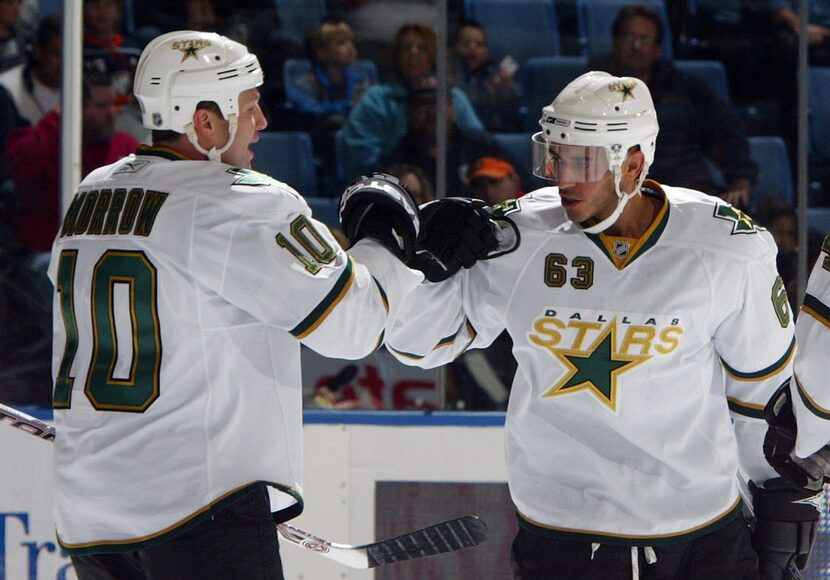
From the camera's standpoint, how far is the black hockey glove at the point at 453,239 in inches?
84.7

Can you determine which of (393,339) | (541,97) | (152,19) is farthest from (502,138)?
(393,339)

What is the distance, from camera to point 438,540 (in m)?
2.34

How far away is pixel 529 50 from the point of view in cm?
392

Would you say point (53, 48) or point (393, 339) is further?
point (53, 48)

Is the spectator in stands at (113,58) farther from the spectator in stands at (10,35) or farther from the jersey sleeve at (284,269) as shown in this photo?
the jersey sleeve at (284,269)

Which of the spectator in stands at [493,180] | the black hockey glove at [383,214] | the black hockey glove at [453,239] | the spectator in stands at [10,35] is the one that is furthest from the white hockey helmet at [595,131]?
the spectator in stands at [10,35]

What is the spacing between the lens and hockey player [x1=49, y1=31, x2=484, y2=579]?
→ 1.85 meters

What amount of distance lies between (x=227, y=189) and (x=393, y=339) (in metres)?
0.52

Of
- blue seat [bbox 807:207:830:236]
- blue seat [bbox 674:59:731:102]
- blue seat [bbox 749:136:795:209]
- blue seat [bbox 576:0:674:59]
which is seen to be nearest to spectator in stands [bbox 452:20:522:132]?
blue seat [bbox 576:0:674:59]

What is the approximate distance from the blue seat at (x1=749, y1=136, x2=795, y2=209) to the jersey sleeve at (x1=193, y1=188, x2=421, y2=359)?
2167 mm

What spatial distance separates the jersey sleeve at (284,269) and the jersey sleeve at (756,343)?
63cm

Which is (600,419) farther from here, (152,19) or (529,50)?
(152,19)

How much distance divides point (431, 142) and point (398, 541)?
153 centimetres

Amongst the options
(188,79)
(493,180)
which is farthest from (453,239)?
(493,180)
